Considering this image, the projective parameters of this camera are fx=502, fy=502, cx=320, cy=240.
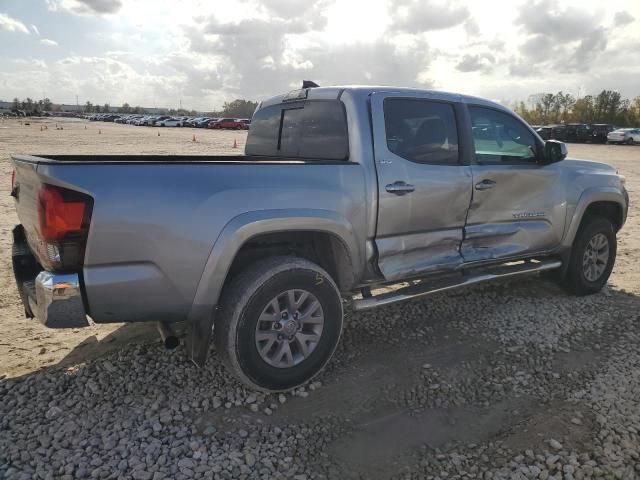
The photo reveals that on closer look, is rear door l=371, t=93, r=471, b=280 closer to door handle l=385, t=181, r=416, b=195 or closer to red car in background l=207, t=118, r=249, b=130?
door handle l=385, t=181, r=416, b=195

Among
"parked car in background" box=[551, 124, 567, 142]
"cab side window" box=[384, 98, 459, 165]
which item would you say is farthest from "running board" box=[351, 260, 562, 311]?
"parked car in background" box=[551, 124, 567, 142]

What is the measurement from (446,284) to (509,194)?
3.57 feet

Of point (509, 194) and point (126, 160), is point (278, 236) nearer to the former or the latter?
point (126, 160)

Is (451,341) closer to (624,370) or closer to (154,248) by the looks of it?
(624,370)

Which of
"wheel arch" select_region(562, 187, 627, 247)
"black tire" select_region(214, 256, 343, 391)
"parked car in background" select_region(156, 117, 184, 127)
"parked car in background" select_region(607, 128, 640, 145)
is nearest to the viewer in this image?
"black tire" select_region(214, 256, 343, 391)

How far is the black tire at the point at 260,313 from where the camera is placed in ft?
10.1

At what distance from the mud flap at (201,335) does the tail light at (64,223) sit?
2.48ft

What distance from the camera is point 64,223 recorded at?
261 centimetres

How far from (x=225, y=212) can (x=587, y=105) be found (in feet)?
258

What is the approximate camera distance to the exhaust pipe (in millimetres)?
3049

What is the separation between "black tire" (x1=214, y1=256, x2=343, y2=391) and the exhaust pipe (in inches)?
9.9

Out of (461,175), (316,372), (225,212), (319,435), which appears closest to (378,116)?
(461,175)

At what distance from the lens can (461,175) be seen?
4086mm

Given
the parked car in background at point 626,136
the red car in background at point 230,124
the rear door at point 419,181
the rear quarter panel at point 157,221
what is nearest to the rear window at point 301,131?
the rear door at point 419,181
